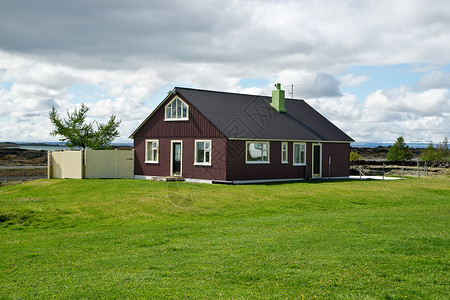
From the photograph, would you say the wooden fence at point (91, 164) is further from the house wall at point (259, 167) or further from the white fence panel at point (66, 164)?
the house wall at point (259, 167)

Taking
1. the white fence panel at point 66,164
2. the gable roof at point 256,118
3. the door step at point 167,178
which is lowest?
the door step at point 167,178

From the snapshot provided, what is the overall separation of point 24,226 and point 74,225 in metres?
1.70

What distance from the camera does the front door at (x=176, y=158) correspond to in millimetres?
31234

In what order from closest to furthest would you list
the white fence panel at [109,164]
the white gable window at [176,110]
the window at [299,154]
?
the white gable window at [176,110] < the window at [299,154] < the white fence panel at [109,164]

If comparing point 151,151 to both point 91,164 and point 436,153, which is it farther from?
point 436,153

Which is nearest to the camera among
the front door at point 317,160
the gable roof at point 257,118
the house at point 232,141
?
the house at point 232,141

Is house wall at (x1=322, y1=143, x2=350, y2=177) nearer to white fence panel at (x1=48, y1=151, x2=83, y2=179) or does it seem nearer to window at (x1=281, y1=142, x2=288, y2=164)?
window at (x1=281, y1=142, x2=288, y2=164)

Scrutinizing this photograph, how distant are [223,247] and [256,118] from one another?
861 inches

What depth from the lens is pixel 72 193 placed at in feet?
81.4

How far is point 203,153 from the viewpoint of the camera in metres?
29.9

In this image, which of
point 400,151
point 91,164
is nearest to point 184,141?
point 91,164

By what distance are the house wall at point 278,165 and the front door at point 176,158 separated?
168 inches

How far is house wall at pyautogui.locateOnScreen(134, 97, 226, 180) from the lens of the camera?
29047 millimetres

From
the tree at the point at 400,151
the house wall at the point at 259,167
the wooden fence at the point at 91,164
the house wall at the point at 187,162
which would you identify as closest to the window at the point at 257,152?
the house wall at the point at 259,167
